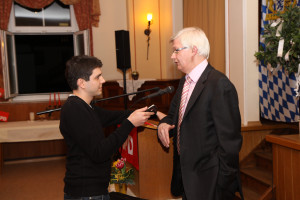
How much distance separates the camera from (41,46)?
22.6 ft

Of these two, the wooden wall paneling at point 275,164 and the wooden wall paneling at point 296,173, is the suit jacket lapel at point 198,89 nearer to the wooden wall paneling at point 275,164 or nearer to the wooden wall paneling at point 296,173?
the wooden wall paneling at point 296,173

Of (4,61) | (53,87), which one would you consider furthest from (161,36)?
(4,61)

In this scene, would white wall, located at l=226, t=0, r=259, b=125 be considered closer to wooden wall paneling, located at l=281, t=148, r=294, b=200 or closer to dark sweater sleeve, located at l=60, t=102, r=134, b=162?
wooden wall paneling, located at l=281, t=148, r=294, b=200

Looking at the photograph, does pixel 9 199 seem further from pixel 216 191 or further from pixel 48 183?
pixel 216 191

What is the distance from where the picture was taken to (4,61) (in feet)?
20.2

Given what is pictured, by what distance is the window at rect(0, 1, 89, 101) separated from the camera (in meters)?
6.58

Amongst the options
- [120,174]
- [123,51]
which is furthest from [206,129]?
[123,51]

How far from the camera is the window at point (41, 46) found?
6578 mm

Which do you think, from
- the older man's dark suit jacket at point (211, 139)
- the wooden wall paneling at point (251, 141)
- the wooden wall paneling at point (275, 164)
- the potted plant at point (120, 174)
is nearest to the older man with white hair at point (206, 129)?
the older man's dark suit jacket at point (211, 139)

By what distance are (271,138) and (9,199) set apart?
3432 mm

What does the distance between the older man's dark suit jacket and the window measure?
532 centimetres

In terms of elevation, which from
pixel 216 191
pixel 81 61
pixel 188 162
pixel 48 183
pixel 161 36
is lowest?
pixel 48 183

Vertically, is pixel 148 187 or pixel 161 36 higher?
pixel 161 36

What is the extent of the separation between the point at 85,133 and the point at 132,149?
183cm
